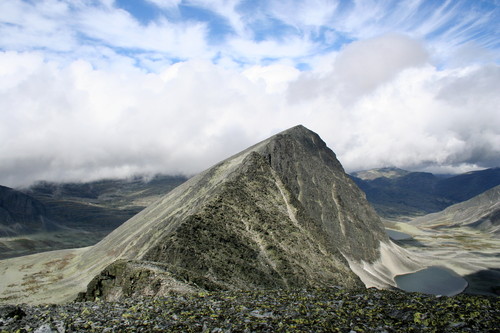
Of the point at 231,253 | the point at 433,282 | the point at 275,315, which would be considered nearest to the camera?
the point at 275,315

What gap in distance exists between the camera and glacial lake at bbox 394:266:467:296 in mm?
105450

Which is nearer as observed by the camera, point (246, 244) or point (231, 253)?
point (231, 253)

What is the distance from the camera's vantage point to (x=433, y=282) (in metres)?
118

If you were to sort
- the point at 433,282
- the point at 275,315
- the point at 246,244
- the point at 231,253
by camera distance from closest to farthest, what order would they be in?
the point at 275,315, the point at 231,253, the point at 246,244, the point at 433,282

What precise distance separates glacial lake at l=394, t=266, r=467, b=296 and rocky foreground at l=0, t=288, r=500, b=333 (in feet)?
323

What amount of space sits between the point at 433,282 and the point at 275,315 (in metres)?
127

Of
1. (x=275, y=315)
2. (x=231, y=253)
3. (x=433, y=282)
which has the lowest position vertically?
(x=433, y=282)

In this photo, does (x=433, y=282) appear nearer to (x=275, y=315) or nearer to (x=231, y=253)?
(x=231, y=253)

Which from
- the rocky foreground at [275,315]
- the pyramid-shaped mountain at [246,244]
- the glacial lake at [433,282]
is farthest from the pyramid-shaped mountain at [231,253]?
the glacial lake at [433,282]

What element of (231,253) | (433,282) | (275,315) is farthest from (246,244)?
(433,282)

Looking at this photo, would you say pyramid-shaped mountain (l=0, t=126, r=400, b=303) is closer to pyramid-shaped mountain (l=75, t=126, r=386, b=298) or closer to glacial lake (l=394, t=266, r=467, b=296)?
pyramid-shaped mountain (l=75, t=126, r=386, b=298)

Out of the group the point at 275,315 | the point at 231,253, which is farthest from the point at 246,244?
the point at 275,315

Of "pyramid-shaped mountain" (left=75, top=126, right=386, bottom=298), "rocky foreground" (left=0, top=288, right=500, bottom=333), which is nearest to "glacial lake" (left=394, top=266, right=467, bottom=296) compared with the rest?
"pyramid-shaped mountain" (left=75, top=126, right=386, bottom=298)

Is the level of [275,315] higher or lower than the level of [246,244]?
lower
